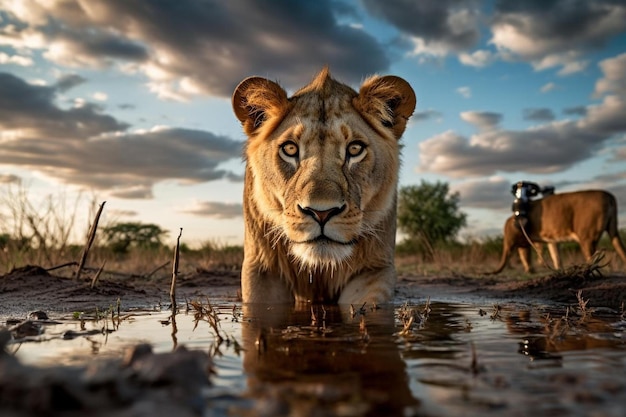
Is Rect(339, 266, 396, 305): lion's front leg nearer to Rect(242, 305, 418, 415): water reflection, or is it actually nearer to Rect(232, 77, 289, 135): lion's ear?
Rect(242, 305, 418, 415): water reflection

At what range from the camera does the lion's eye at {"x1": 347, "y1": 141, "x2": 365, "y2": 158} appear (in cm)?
447

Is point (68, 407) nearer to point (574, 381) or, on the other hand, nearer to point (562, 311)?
point (574, 381)

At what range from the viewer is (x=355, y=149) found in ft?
14.7

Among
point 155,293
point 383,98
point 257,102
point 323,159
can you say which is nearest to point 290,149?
point 323,159

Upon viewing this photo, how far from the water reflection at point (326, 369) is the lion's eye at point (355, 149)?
1.41 m

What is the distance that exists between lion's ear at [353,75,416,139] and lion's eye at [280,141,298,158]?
0.69 meters

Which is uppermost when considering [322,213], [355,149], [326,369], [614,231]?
[614,231]

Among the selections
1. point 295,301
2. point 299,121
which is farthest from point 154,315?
point 299,121

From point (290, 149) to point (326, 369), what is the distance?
8.84 feet

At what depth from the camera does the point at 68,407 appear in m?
1.35

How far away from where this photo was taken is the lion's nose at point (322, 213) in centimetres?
396

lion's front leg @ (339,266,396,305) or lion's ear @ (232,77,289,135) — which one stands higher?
lion's ear @ (232,77,289,135)

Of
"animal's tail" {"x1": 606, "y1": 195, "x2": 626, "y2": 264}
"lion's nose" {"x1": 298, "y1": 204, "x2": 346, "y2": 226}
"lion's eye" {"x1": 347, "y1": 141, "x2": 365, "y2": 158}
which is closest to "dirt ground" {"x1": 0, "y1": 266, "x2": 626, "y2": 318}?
"lion's nose" {"x1": 298, "y1": 204, "x2": 346, "y2": 226}

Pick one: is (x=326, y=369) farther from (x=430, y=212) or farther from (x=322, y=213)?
(x=430, y=212)
